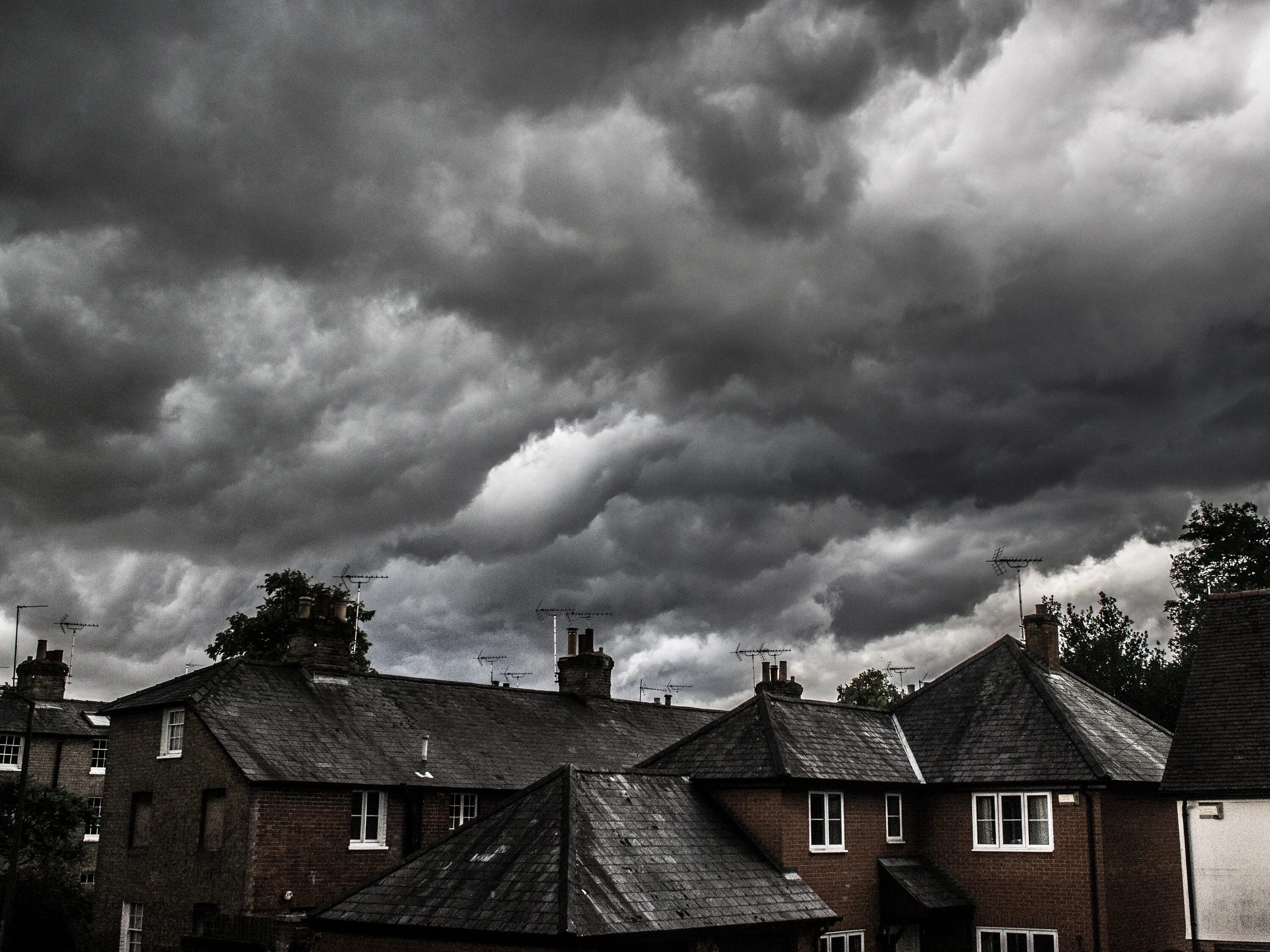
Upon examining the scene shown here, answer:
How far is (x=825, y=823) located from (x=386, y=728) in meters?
14.5

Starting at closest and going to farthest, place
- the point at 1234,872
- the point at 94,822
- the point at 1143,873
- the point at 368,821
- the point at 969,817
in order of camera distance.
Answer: the point at 1234,872 < the point at 1143,873 < the point at 969,817 < the point at 368,821 < the point at 94,822

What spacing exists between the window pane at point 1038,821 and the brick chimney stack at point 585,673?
65.5ft

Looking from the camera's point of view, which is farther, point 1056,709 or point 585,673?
point 585,673

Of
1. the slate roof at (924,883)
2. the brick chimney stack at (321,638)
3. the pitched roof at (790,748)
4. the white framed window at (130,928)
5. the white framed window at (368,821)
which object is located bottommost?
the white framed window at (130,928)

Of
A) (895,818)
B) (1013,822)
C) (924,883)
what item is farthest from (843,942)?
(1013,822)

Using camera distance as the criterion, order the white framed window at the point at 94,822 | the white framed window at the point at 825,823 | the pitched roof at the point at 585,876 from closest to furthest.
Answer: the pitched roof at the point at 585,876 < the white framed window at the point at 825,823 < the white framed window at the point at 94,822

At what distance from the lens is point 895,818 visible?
33.1 m

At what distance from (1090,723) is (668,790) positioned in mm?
13078

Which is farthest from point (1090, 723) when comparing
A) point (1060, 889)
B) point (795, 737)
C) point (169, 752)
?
point (169, 752)

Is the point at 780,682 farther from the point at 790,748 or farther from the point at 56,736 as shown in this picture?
the point at 56,736

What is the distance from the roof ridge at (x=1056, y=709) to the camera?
1206 inches

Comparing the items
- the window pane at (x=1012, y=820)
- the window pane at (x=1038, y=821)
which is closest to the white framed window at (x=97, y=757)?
the window pane at (x=1012, y=820)

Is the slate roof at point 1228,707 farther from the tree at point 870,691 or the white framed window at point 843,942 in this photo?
the tree at point 870,691

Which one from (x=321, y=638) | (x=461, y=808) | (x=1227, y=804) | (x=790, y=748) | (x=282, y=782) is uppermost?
(x=321, y=638)
